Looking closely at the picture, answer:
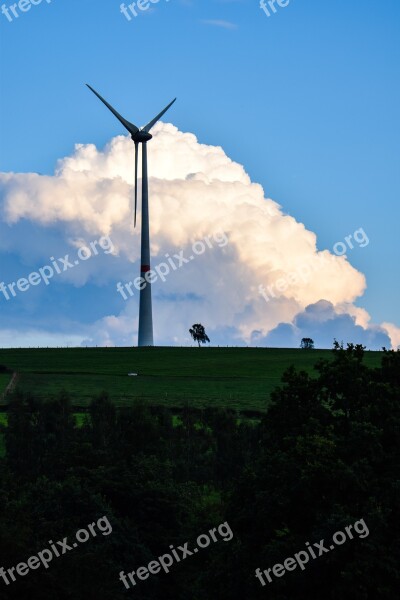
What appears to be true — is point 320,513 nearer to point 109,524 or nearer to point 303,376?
point 303,376

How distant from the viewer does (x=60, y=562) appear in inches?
2448

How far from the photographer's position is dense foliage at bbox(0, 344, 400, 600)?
57188 millimetres

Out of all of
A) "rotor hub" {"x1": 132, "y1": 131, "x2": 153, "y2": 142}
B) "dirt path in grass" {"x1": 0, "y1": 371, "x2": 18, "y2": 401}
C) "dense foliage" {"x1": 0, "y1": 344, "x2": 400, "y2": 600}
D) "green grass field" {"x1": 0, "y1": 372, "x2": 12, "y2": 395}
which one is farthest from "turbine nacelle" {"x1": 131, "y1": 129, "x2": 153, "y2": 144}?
"dense foliage" {"x1": 0, "y1": 344, "x2": 400, "y2": 600}

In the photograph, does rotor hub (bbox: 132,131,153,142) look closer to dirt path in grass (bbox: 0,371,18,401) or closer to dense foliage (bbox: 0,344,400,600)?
dirt path in grass (bbox: 0,371,18,401)

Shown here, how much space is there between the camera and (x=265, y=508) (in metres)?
61.3

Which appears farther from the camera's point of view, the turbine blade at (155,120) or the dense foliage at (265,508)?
the turbine blade at (155,120)

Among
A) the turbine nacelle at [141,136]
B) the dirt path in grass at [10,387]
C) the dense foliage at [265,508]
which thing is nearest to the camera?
the dense foliage at [265,508]

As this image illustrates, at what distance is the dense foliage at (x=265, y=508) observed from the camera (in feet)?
188

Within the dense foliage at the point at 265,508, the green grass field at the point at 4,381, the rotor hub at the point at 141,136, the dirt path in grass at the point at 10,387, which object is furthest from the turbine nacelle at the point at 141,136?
the dense foliage at the point at 265,508

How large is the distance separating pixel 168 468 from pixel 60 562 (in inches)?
1496

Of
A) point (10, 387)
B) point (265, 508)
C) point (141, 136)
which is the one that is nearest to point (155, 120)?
point (141, 136)

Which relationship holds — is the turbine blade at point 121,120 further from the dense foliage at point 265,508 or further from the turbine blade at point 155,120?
the dense foliage at point 265,508

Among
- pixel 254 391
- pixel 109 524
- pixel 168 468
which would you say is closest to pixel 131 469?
pixel 168 468

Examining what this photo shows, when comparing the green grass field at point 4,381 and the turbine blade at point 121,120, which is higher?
the turbine blade at point 121,120
